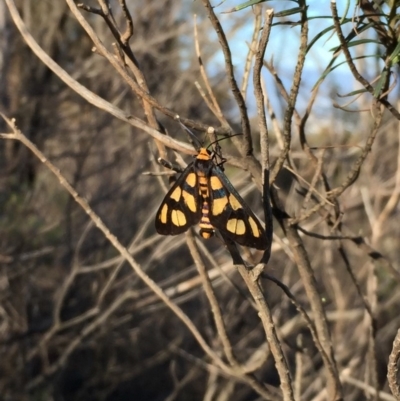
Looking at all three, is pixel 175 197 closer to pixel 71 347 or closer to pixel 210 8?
pixel 210 8

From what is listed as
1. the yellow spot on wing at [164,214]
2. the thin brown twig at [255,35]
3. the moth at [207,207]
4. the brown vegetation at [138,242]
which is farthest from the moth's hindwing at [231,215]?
the brown vegetation at [138,242]

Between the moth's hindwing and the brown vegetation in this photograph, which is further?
the brown vegetation

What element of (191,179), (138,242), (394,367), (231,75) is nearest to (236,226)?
(191,179)

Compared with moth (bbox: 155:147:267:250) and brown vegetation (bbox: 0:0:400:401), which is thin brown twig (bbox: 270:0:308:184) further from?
brown vegetation (bbox: 0:0:400:401)

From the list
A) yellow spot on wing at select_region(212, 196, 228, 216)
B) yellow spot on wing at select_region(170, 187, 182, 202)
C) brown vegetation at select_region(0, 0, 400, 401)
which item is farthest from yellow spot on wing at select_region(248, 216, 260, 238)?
brown vegetation at select_region(0, 0, 400, 401)

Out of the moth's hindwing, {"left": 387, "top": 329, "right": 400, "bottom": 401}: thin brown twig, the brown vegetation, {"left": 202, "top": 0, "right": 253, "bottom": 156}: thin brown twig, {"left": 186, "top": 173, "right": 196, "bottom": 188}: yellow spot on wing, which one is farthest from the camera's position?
the brown vegetation

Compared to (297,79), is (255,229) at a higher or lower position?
lower

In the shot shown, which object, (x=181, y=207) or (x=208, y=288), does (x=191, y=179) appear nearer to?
(x=181, y=207)
